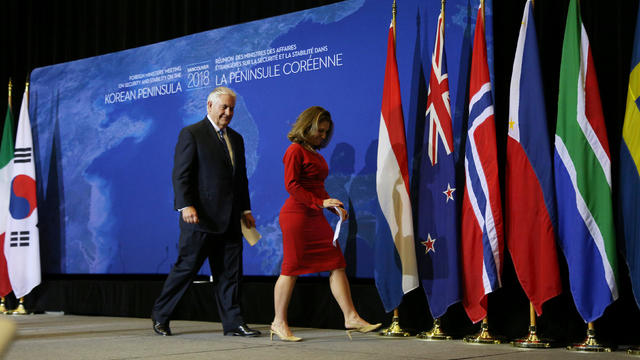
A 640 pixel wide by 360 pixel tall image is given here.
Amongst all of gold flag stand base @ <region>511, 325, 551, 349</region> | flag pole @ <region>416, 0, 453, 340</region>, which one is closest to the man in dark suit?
flag pole @ <region>416, 0, 453, 340</region>

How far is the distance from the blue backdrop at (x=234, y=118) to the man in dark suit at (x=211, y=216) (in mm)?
908

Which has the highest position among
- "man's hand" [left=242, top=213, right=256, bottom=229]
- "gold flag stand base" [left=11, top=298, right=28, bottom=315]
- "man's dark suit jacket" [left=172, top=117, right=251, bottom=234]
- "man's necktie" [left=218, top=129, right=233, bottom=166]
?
"man's necktie" [left=218, top=129, right=233, bottom=166]

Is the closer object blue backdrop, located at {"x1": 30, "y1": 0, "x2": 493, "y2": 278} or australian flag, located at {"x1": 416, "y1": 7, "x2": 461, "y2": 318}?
australian flag, located at {"x1": 416, "y1": 7, "x2": 461, "y2": 318}

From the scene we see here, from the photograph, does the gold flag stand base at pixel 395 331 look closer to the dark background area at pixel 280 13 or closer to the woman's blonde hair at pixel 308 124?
the dark background area at pixel 280 13

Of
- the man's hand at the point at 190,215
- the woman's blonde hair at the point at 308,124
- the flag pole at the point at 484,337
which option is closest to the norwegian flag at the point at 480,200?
the flag pole at the point at 484,337

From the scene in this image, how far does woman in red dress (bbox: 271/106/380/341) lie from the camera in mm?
4527

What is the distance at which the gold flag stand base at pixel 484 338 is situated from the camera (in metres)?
4.40

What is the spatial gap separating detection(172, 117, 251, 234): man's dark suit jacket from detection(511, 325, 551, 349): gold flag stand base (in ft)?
6.22

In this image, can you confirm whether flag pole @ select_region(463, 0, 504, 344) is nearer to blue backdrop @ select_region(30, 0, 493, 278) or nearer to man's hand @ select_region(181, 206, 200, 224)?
blue backdrop @ select_region(30, 0, 493, 278)

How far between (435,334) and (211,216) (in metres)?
1.58

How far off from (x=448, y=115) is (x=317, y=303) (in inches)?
68.4

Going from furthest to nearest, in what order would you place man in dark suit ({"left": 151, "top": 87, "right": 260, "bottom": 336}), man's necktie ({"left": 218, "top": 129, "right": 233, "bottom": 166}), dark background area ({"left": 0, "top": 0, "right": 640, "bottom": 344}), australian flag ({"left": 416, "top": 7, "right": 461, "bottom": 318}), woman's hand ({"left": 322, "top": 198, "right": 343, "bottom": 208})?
man's necktie ({"left": 218, "top": 129, "right": 233, "bottom": 166})
man in dark suit ({"left": 151, "top": 87, "right": 260, "bottom": 336})
australian flag ({"left": 416, "top": 7, "right": 461, "bottom": 318})
dark background area ({"left": 0, "top": 0, "right": 640, "bottom": 344})
woman's hand ({"left": 322, "top": 198, "right": 343, "bottom": 208})

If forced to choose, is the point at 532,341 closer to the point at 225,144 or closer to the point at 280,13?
the point at 225,144

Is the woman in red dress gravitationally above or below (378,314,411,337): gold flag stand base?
above
